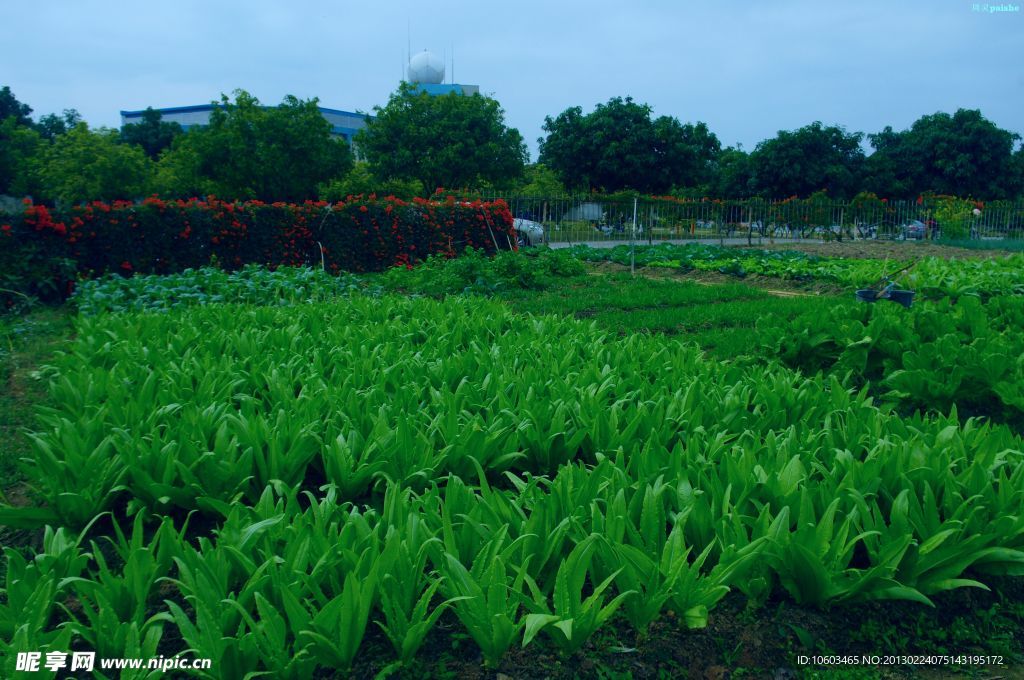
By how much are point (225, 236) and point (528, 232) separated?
13051mm

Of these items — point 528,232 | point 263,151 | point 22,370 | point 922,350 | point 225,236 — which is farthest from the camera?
point 263,151

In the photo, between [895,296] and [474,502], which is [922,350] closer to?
[895,296]

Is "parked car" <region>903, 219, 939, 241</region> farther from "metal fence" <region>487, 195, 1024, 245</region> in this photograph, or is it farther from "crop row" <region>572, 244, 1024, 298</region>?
"crop row" <region>572, 244, 1024, 298</region>

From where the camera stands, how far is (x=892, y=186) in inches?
1852

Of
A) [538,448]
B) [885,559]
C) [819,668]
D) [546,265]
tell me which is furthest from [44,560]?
[546,265]

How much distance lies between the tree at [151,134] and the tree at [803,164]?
148 ft

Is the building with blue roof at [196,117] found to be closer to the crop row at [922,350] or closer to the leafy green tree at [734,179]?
the leafy green tree at [734,179]

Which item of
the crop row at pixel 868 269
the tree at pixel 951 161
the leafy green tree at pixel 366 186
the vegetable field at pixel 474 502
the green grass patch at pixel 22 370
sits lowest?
the green grass patch at pixel 22 370

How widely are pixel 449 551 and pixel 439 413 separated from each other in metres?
1.28

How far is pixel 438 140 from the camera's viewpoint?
3825 centimetres

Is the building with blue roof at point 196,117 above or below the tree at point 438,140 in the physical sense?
above

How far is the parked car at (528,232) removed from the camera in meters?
23.4

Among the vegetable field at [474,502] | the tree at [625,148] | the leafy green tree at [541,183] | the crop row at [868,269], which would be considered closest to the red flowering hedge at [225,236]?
the crop row at [868,269]

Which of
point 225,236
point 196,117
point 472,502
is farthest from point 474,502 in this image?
point 196,117
